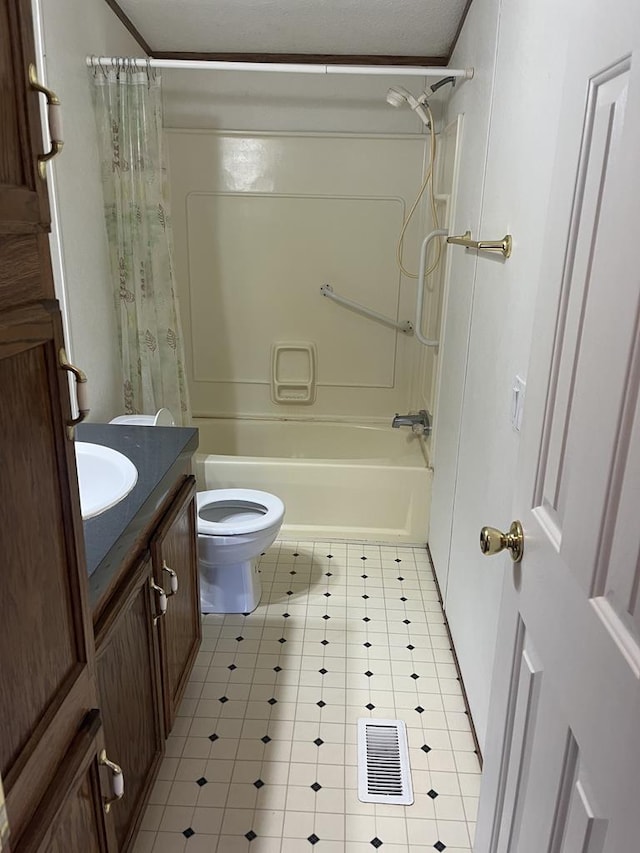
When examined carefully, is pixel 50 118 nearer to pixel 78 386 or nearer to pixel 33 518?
pixel 78 386

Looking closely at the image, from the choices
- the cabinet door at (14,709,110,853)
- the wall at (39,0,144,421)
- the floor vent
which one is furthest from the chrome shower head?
the cabinet door at (14,709,110,853)

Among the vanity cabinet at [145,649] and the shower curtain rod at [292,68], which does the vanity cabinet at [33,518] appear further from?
the shower curtain rod at [292,68]

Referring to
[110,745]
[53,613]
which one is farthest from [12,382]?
[110,745]

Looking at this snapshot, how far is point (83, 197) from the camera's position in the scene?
2.26 meters

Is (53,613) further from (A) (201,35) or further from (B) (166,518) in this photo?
(A) (201,35)

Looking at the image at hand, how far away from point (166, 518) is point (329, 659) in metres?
0.95

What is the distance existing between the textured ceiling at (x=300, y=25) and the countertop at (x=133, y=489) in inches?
70.2

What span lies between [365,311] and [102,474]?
2.19 metres

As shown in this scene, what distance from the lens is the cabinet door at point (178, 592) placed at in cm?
160

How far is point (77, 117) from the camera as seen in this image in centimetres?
221

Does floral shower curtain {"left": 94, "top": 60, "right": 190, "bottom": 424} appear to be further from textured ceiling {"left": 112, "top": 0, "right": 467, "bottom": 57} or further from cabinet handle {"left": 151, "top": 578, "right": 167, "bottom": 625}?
cabinet handle {"left": 151, "top": 578, "right": 167, "bottom": 625}

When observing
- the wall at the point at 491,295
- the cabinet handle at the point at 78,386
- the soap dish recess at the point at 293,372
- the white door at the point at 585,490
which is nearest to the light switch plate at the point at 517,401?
the wall at the point at 491,295

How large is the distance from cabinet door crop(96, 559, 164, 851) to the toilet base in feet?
2.81

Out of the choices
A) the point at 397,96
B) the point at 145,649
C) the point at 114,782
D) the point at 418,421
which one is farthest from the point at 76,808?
the point at 397,96
